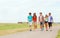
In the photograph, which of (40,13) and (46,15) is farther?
(46,15)

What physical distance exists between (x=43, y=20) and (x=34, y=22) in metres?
1.28

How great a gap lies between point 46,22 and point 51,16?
0.98 m

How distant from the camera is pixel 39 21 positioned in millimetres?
26484

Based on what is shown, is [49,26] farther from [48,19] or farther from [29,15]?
[29,15]

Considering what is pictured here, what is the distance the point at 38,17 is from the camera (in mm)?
26375

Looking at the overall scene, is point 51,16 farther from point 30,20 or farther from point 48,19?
point 30,20

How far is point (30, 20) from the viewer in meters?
26.3

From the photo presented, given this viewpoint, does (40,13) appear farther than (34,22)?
No

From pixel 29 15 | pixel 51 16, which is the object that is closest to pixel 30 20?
pixel 29 15

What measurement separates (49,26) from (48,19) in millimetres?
717

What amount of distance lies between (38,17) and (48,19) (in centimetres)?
113

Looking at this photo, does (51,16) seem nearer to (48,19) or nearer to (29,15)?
(48,19)

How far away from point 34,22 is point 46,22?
4.02 ft

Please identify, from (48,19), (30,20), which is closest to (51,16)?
(48,19)
